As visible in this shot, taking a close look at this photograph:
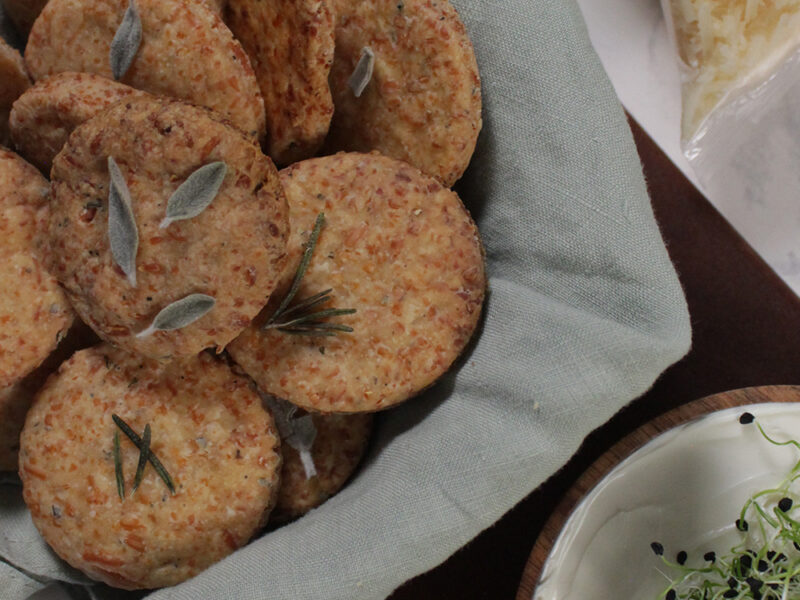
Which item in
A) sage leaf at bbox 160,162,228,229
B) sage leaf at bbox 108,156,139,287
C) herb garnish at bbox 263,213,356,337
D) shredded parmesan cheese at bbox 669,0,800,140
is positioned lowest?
herb garnish at bbox 263,213,356,337

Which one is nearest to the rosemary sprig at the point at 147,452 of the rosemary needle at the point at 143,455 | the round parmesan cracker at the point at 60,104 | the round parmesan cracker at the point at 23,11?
the rosemary needle at the point at 143,455

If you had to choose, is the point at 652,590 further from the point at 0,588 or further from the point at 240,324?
the point at 0,588

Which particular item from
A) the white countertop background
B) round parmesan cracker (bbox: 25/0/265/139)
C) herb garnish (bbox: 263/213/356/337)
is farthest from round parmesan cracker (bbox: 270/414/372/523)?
the white countertop background

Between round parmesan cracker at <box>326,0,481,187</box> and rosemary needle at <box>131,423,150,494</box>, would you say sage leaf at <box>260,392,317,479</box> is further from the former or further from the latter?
round parmesan cracker at <box>326,0,481,187</box>

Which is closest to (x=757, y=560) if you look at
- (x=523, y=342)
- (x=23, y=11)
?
(x=523, y=342)

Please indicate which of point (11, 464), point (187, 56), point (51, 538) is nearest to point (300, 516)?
point (51, 538)

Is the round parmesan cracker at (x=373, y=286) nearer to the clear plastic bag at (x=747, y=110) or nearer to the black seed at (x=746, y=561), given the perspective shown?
the black seed at (x=746, y=561)

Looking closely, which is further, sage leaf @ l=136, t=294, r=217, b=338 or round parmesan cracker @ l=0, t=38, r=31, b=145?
round parmesan cracker @ l=0, t=38, r=31, b=145
